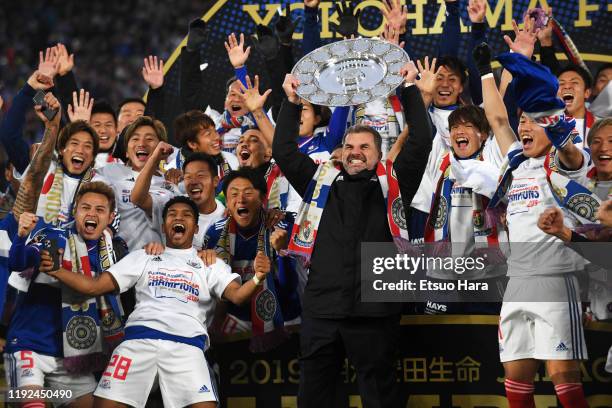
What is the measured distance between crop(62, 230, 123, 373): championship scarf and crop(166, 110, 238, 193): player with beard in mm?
1093

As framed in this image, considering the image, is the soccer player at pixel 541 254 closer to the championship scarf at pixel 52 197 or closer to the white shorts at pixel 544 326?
the white shorts at pixel 544 326

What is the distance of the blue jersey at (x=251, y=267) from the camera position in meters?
5.48

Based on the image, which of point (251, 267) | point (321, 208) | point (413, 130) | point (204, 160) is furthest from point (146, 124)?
point (413, 130)

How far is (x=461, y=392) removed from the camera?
534 centimetres

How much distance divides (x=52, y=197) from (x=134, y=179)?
22.5 inches

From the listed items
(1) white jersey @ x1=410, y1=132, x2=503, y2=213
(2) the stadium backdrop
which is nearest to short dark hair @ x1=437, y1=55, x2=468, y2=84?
(1) white jersey @ x1=410, y1=132, x2=503, y2=213

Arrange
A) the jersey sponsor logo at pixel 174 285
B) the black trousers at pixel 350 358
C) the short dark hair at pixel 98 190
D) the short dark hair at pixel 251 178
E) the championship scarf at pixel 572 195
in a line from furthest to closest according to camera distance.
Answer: the short dark hair at pixel 251 178 → the short dark hair at pixel 98 190 → the jersey sponsor logo at pixel 174 285 → the championship scarf at pixel 572 195 → the black trousers at pixel 350 358

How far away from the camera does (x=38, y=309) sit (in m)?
5.24

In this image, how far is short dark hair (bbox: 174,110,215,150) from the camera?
6215mm

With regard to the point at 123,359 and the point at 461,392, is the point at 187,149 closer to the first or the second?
the point at 123,359

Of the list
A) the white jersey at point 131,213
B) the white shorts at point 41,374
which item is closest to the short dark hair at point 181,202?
the white jersey at point 131,213

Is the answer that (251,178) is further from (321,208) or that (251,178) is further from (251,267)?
(321,208)

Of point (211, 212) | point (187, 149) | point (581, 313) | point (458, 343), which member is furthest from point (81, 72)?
point (581, 313)

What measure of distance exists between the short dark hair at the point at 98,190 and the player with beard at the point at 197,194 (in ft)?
0.77
